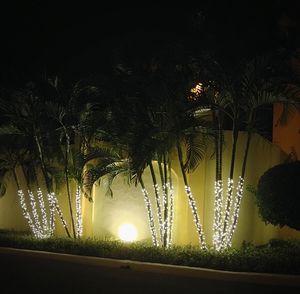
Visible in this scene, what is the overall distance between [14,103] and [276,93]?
621cm

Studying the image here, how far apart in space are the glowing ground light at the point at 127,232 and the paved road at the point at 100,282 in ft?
8.62

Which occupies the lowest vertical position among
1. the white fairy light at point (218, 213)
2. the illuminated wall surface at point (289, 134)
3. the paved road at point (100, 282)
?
the paved road at point (100, 282)

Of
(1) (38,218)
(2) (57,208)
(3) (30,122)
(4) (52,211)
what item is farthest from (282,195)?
(1) (38,218)

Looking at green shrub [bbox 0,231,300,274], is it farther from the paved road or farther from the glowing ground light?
the glowing ground light

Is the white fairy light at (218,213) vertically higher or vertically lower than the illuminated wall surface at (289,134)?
lower

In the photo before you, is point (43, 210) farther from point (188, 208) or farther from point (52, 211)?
point (188, 208)

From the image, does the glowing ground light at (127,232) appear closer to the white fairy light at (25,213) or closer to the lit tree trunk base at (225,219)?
the white fairy light at (25,213)

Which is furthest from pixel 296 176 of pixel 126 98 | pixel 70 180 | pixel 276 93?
pixel 70 180

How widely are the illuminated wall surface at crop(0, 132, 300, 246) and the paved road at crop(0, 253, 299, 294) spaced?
9.01 ft

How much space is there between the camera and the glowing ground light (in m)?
13.6

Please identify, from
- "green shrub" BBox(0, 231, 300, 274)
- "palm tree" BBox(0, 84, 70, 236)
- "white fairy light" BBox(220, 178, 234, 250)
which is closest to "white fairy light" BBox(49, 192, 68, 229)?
"palm tree" BBox(0, 84, 70, 236)

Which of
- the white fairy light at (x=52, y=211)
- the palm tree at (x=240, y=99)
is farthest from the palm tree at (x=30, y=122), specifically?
the palm tree at (x=240, y=99)

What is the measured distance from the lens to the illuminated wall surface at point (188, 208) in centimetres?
1295

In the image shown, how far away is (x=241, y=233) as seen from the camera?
12.9 m
